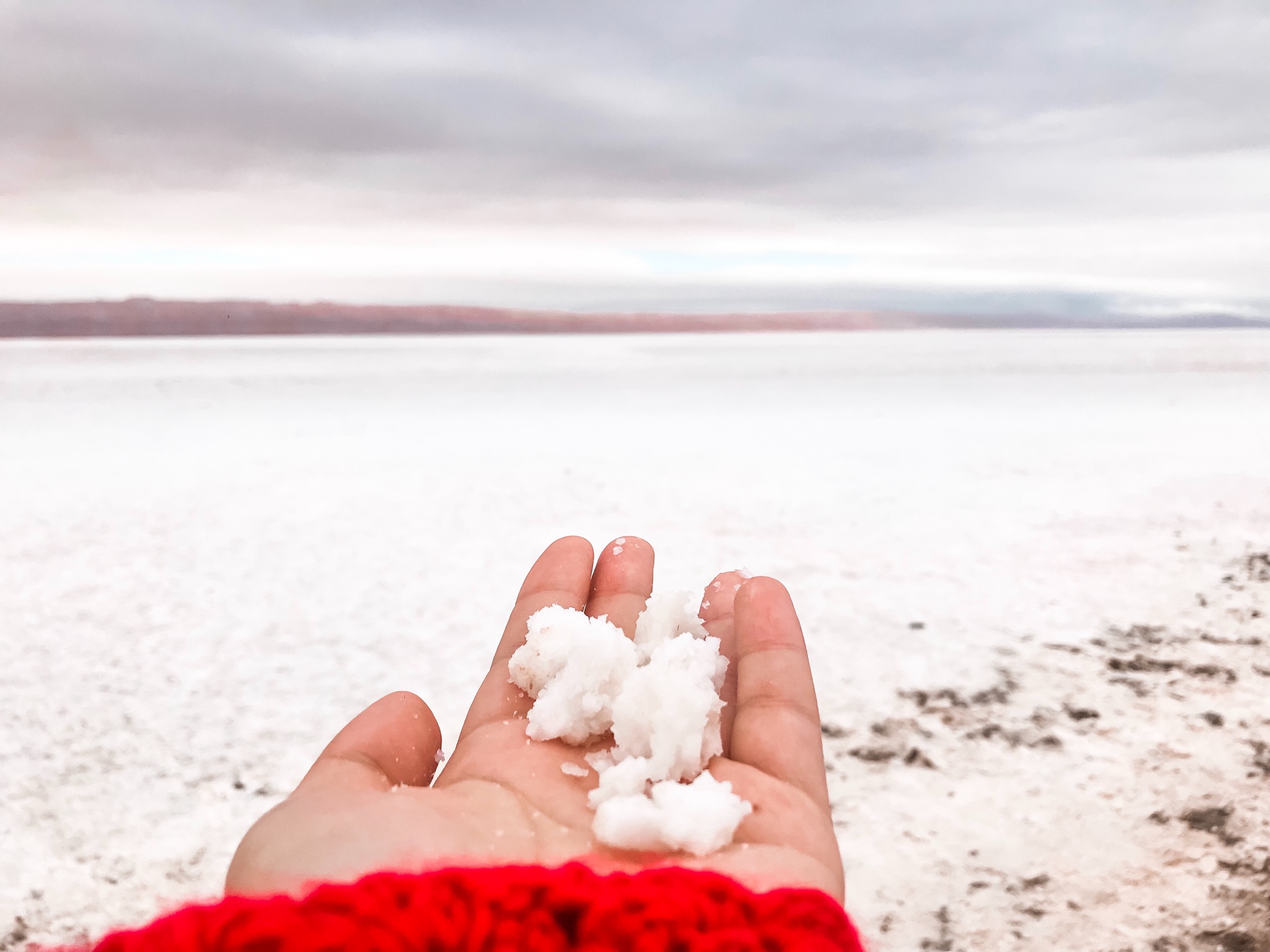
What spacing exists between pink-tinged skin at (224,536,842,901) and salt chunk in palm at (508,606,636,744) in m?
0.04

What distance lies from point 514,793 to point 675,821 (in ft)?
1.16

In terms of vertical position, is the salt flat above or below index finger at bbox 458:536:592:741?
below

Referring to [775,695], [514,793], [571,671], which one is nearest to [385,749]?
[514,793]

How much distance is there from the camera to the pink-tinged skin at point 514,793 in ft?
4.35

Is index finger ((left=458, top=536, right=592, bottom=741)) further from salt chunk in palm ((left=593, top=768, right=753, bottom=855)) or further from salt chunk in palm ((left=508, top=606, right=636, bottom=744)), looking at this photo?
salt chunk in palm ((left=593, top=768, right=753, bottom=855))

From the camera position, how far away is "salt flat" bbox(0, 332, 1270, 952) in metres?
2.17

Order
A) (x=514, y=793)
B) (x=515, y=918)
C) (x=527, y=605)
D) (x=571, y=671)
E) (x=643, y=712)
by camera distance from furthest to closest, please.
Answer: (x=527, y=605)
(x=571, y=671)
(x=643, y=712)
(x=514, y=793)
(x=515, y=918)

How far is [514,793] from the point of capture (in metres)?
1.60

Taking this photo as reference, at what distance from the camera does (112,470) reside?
682 centimetres

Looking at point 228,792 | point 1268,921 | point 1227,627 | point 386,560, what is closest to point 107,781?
point 228,792

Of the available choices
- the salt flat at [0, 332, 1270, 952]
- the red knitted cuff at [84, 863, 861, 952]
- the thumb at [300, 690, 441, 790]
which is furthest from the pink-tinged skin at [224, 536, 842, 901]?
the salt flat at [0, 332, 1270, 952]

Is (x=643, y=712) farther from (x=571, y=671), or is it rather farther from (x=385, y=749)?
(x=385, y=749)

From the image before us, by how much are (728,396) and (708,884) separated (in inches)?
471

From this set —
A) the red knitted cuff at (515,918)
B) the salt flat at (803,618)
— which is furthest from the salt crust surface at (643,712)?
the salt flat at (803,618)
